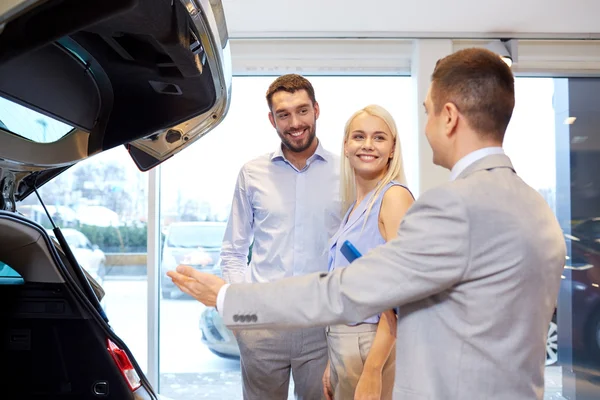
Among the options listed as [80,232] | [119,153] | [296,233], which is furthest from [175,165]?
[296,233]

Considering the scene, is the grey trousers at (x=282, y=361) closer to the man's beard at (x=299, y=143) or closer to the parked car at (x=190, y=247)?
the man's beard at (x=299, y=143)

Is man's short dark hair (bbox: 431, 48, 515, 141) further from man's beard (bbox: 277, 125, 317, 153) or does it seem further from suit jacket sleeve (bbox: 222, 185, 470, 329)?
man's beard (bbox: 277, 125, 317, 153)

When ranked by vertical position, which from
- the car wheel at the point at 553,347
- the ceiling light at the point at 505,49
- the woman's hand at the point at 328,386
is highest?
the ceiling light at the point at 505,49

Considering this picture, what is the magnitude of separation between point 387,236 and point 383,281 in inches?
19.7

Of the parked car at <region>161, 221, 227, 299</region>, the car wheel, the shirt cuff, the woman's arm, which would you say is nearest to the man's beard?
the woman's arm

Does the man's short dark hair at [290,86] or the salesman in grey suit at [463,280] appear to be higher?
the man's short dark hair at [290,86]

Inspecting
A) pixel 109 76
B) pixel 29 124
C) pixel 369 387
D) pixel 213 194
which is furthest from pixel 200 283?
pixel 213 194

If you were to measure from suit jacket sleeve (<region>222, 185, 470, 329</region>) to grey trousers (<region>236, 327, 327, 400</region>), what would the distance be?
87cm

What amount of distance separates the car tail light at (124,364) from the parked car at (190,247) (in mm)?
2302

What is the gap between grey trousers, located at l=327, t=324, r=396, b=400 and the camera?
4.91 feet

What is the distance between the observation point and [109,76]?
5.18ft

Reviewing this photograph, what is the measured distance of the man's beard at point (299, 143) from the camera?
206 cm

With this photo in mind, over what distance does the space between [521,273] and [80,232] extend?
12.0 ft

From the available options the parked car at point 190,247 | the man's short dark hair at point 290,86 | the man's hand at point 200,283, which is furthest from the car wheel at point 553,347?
the man's hand at point 200,283
